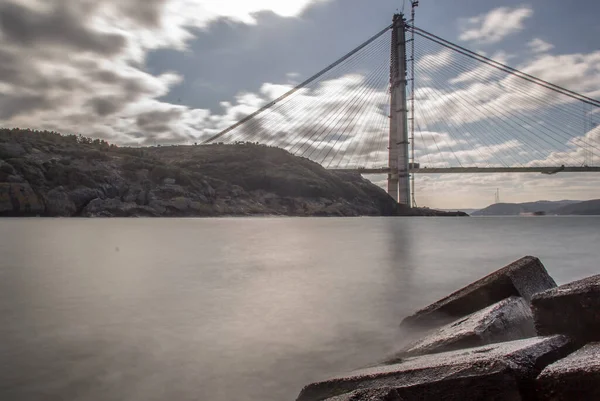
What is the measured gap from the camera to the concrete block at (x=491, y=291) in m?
4.81

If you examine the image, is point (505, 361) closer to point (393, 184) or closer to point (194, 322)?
point (194, 322)

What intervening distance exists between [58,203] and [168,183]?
15.3m

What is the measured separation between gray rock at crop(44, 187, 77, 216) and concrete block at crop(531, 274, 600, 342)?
56.8 meters

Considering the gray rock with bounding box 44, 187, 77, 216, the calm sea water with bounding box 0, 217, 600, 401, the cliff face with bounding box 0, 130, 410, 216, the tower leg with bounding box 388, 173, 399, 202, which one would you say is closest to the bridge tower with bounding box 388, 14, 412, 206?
the tower leg with bounding box 388, 173, 399, 202

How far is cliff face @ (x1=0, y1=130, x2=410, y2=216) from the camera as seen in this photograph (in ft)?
174

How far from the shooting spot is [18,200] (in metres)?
49.9

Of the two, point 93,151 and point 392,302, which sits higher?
point 93,151

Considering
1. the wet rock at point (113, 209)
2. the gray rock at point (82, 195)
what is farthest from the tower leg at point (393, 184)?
the gray rock at point (82, 195)

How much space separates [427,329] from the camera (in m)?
5.52

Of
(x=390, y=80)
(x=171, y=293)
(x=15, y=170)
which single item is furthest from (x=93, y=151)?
(x=171, y=293)

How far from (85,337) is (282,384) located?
9.44 feet

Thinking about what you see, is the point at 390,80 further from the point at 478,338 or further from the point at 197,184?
the point at 478,338

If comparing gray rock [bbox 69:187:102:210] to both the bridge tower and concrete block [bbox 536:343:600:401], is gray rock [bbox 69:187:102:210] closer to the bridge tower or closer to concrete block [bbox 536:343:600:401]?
the bridge tower

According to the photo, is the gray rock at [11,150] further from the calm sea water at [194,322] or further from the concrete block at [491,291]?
the concrete block at [491,291]
